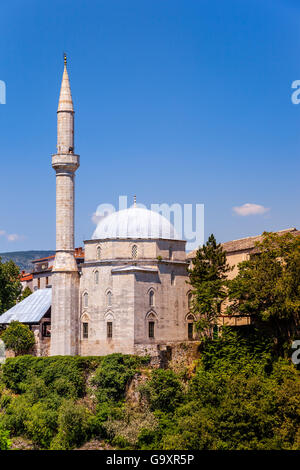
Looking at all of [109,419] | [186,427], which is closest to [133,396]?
[109,419]

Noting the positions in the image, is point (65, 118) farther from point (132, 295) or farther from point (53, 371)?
point (53, 371)

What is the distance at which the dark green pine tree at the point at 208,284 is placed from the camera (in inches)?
2085

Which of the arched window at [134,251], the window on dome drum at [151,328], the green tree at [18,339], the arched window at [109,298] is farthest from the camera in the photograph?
the green tree at [18,339]

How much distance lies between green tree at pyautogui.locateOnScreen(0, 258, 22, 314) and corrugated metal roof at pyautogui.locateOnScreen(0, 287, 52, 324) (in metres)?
10.6

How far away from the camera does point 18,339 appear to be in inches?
2295

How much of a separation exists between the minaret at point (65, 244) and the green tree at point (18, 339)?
8.94 ft

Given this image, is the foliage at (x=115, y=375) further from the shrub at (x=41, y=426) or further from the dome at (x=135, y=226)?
the dome at (x=135, y=226)

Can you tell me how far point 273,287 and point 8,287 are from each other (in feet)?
110

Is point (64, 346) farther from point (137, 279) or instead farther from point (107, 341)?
point (137, 279)

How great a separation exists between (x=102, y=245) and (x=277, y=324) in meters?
13.3

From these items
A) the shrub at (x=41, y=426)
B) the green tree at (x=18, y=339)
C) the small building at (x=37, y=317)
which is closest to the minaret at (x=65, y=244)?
the small building at (x=37, y=317)

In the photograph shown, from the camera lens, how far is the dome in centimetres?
5672

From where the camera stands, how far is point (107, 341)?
54.5 meters

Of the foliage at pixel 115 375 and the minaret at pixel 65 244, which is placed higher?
the minaret at pixel 65 244
